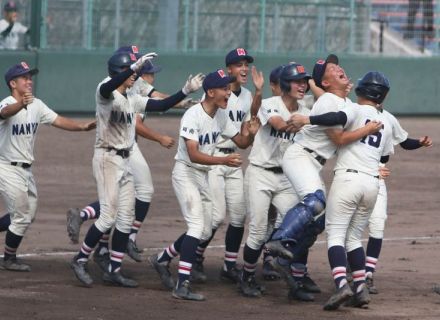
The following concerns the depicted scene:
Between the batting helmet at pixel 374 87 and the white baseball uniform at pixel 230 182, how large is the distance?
1221 mm

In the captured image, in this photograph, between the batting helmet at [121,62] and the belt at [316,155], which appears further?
the batting helmet at [121,62]

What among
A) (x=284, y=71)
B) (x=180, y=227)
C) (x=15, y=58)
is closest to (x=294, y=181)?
(x=284, y=71)

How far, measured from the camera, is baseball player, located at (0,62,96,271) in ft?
32.2

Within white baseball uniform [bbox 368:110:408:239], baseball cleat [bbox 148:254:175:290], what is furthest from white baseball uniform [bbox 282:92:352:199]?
baseball cleat [bbox 148:254:175:290]

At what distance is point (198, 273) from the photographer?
980cm

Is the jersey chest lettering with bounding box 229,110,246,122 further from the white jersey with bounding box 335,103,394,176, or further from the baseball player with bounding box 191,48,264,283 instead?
the white jersey with bounding box 335,103,394,176

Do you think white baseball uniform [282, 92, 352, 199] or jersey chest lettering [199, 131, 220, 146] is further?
jersey chest lettering [199, 131, 220, 146]

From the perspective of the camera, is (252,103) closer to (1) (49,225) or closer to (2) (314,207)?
(2) (314,207)

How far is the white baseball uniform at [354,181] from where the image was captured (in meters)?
8.66

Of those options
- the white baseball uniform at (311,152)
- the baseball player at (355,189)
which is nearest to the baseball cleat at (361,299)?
the baseball player at (355,189)

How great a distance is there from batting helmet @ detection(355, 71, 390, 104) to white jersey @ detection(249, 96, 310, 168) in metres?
0.78

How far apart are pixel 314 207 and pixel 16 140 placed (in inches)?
105

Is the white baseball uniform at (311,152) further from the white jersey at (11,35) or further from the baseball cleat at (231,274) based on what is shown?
the white jersey at (11,35)

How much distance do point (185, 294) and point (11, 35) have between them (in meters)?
12.3
